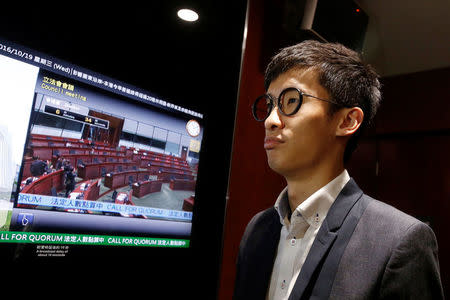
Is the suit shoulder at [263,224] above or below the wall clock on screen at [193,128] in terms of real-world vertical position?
below

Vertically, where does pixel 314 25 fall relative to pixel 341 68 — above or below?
above

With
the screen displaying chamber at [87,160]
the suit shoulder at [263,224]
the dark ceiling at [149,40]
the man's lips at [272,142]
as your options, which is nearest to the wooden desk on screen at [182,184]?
the screen displaying chamber at [87,160]

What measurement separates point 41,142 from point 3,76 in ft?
0.96

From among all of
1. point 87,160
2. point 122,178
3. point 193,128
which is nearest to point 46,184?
point 87,160

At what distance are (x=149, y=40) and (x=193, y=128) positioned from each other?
0.57 m

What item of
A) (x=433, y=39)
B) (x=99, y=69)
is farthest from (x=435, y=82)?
(x=99, y=69)

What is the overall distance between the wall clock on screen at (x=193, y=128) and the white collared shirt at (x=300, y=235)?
3.11ft

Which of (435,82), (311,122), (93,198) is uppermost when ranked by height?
(435,82)

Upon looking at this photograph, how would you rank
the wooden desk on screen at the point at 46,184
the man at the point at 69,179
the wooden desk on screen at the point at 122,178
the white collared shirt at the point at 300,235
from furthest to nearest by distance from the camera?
1. the wooden desk on screen at the point at 122,178
2. the man at the point at 69,179
3. the wooden desk on screen at the point at 46,184
4. the white collared shirt at the point at 300,235

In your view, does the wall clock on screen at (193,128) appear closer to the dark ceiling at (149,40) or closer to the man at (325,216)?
the dark ceiling at (149,40)

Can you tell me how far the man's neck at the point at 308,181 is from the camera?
1.29 meters

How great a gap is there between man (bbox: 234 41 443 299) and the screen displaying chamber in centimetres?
59

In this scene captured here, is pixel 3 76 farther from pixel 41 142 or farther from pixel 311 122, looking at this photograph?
pixel 311 122

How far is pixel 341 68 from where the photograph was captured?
1.37 metres
